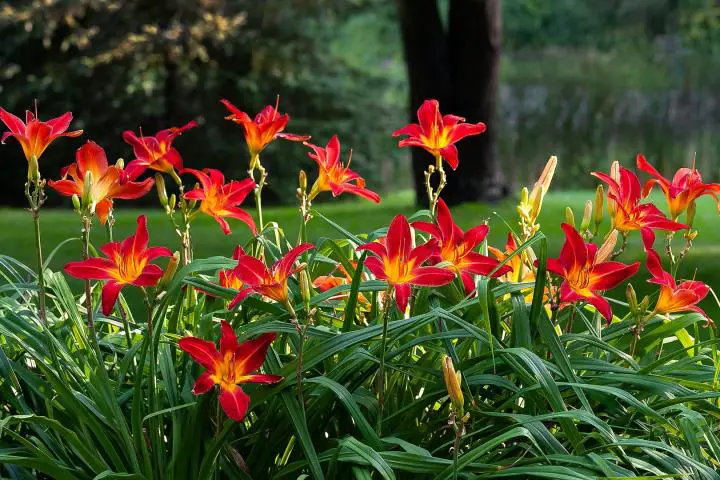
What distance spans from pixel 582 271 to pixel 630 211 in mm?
196

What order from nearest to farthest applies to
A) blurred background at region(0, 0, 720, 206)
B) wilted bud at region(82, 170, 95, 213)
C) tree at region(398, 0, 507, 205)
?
1. wilted bud at region(82, 170, 95, 213)
2. tree at region(398, 0, 507, 205)
3. blurred background at region(0, 0, 720, 206)

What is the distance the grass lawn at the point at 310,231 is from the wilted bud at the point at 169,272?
4044 millimetres

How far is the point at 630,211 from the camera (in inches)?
72.7

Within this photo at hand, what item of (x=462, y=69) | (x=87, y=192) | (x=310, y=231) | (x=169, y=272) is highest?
(x=87, y=192)

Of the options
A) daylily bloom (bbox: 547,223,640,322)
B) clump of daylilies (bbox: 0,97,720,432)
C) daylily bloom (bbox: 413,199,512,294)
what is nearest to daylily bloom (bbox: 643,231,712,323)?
clump of daylilies (bbox: 0,97,720,432)

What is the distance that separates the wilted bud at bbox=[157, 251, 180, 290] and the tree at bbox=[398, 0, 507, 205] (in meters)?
6.56

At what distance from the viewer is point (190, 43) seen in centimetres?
1091

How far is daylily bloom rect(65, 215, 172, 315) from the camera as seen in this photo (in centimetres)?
162

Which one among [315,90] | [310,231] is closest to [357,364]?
[310,231]

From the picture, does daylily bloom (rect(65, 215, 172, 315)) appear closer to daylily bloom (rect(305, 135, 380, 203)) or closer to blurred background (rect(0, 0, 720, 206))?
daylily bloom (rect(305, 135, 380, 203))

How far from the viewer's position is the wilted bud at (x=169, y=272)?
1559mm

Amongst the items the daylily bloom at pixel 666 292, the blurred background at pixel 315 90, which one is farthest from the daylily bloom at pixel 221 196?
the blurred background at pixel 315 90

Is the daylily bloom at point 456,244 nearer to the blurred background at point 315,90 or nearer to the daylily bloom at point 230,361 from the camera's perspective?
the daylily bloom at point 230,361

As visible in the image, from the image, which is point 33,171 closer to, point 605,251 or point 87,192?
point 87,192
